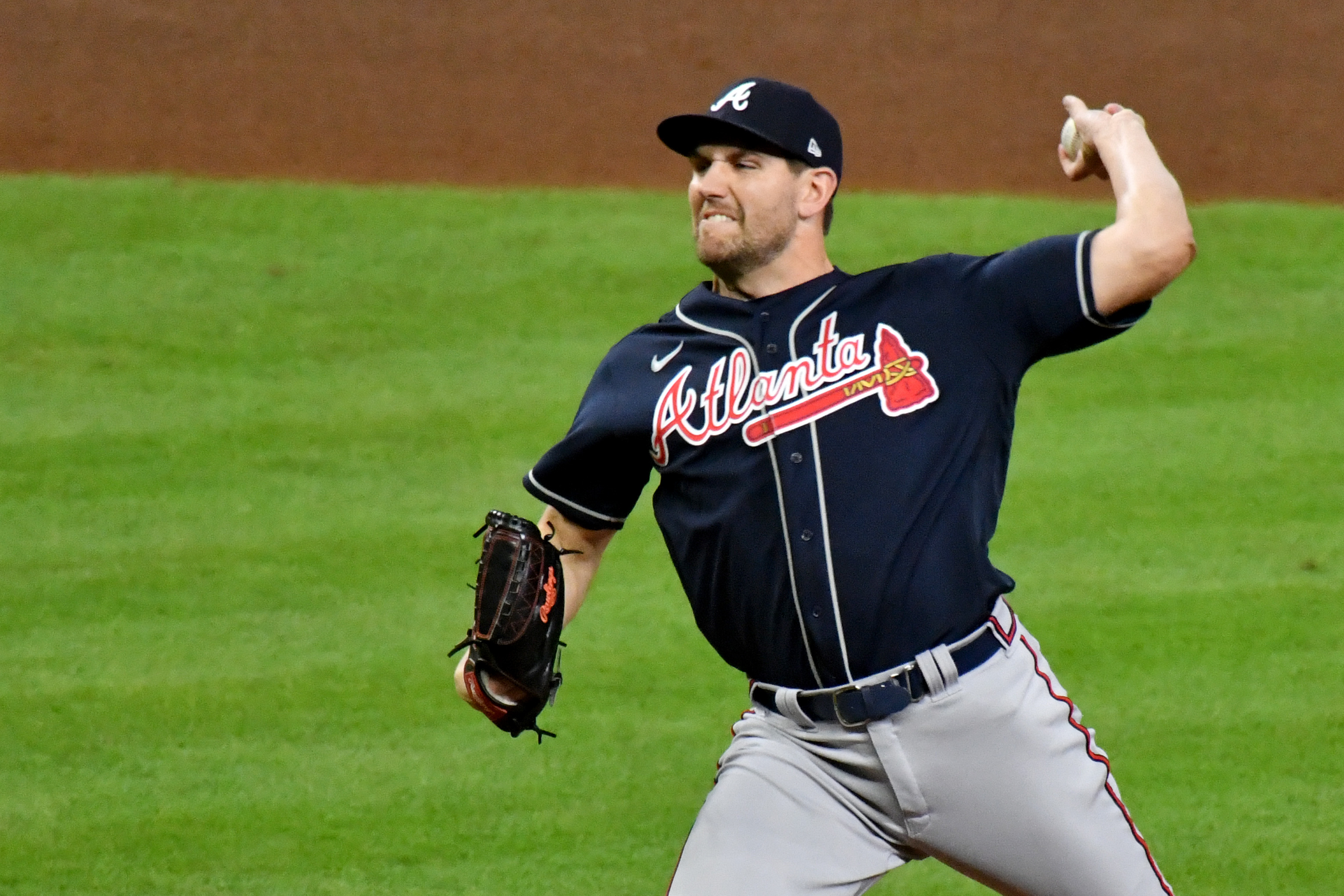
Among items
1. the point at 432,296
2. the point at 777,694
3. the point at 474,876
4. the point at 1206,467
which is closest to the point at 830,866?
the point at 777,694

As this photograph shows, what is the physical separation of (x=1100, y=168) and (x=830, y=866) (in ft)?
4.33

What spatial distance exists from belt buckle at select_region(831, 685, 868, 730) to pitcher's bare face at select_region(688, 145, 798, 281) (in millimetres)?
795

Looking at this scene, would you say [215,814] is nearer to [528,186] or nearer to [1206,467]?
[1206,467]

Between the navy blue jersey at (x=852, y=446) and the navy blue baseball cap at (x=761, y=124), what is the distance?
27 cm

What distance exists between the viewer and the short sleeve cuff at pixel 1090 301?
2773 mm

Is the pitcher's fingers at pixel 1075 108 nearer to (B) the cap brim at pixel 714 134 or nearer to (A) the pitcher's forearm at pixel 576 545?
(B) the cap brim at pixel 714 134

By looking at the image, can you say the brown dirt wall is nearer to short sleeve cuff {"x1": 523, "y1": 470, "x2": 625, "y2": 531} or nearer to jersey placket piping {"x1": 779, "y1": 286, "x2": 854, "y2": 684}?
short sleeve cuff {"x1": 523, "y1": 470, "x2": 625, "y2": 531}

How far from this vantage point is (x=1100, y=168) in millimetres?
2994

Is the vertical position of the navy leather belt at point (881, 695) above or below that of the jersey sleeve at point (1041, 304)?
below

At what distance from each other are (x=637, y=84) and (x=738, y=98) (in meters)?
6.70

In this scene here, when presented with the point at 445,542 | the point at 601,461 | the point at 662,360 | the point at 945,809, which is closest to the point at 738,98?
the point at 662,360

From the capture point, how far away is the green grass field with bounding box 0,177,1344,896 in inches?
180

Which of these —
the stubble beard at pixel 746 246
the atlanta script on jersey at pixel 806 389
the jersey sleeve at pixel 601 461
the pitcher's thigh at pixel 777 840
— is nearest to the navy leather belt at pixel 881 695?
the pitcher's thigh at pixel 777 840

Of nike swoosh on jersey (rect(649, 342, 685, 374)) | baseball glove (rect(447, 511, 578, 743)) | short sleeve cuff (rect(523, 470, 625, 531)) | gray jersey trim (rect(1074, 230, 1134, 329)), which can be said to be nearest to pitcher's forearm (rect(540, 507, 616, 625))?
short sleeve cuff (rect(523, 470, 625, 531))
